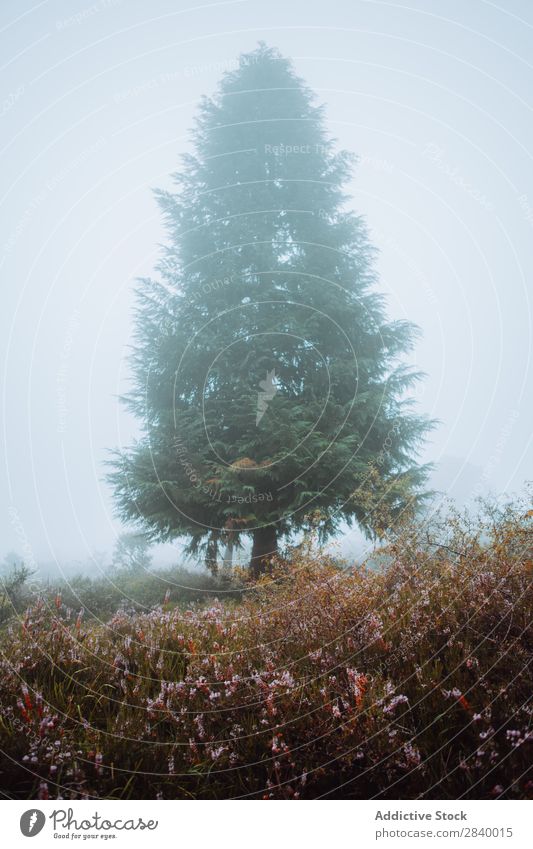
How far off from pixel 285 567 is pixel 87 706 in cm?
327

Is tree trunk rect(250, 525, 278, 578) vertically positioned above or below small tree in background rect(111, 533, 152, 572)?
below

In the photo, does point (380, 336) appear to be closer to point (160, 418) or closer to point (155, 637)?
point (160, 418)

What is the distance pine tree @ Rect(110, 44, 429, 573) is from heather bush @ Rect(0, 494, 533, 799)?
3.73 metres

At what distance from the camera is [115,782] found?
176cm

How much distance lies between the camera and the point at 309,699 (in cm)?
207

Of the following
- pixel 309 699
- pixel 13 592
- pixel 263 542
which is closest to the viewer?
pixel 309 699

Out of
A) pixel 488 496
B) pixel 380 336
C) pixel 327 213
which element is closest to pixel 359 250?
pixel 327 213

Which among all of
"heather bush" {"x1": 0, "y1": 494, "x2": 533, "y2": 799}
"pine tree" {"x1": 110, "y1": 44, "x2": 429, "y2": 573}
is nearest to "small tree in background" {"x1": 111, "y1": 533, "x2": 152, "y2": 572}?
"pine tree" {"x1": 110, "y1": 44, "x2": 429, "y2": 573}

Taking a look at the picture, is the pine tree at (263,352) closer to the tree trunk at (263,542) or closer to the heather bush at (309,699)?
the tree trunk at (263,542)

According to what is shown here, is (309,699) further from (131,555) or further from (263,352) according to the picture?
(131,555)

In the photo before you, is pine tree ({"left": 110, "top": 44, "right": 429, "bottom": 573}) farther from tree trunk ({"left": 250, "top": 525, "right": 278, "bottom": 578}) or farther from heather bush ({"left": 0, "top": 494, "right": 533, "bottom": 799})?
heather bush ({"left": 0, "top": 494, "right": 533, "bottom": 799})

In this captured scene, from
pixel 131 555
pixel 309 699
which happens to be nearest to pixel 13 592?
pixel 309 699

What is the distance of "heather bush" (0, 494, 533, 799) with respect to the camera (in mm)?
1654

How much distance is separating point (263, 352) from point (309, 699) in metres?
7.89
